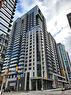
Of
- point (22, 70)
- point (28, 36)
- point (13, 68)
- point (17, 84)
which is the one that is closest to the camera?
point (17, 84)

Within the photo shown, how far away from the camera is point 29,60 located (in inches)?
2985

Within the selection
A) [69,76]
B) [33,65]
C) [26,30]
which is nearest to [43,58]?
[33,65]

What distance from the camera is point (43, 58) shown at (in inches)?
3061

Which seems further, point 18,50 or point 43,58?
point 18,50

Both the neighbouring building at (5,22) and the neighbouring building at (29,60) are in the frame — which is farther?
the neighbouring building at (29,60)

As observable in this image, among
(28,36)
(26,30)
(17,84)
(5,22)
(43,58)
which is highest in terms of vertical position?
(26,30)

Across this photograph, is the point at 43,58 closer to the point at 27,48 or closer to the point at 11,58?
the point at 27,48

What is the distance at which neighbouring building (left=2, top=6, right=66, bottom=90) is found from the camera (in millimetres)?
68062

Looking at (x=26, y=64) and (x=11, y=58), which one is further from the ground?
(x=11, y=58)

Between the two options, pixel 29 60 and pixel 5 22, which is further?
pixel 29 60

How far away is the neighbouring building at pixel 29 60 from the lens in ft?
223

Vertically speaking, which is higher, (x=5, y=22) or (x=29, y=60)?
(x=5, y=22)

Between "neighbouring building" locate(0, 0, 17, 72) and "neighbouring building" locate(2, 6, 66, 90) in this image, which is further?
"neighbouring building" locate(2, 6, 66, 90)

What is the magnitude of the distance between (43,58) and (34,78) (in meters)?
17.0
